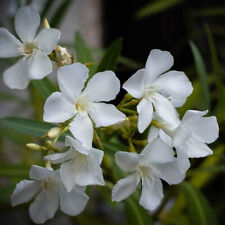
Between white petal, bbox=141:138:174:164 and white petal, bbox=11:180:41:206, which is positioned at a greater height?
white petal, bbox=141:138:174:164

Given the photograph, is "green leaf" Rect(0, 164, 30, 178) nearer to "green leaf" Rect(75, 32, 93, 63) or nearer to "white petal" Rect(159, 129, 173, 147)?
"green leaf" Rect(75, 32, 93, 63)

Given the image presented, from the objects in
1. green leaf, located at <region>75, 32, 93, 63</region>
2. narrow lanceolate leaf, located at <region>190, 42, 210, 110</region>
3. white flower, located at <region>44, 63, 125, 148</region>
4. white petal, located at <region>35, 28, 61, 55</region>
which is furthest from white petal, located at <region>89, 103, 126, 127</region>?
narrow lanceolate leaf, located at <region>190, 42, 210, 110</region>

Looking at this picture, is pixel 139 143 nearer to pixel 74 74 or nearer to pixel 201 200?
pixel 74 74

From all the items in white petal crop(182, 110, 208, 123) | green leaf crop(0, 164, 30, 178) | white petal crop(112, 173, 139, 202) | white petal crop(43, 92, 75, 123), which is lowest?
green leaf crop(0, 164, 30, 178)

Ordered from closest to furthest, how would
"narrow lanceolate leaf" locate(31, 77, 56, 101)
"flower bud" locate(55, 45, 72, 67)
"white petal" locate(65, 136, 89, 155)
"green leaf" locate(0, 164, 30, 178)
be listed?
1. "white petal" locate(65, 136, 89, 155)
2. "flower bud" locate(55, 45, 72, 67)
3. "narrow lanceolate leaf" locate(31, 77, 56, 101)
4. "green leaf" locate(0, 164, 30, 178)

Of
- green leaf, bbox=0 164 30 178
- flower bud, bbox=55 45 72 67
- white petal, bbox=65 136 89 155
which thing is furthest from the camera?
green leaf, bbox=0 164 30 178

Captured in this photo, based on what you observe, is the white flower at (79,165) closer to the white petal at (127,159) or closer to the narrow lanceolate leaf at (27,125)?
the white petal at (127,159)

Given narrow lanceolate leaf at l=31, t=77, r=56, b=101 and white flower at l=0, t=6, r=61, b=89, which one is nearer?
white flower at l=0, t=6, r=61, b=89
